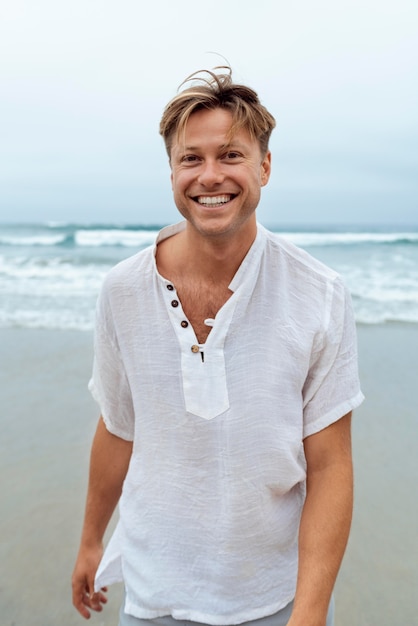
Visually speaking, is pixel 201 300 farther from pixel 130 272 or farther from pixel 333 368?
pixel 333 368

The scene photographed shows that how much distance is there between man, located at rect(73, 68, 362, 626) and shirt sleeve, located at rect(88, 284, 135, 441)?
0.01m

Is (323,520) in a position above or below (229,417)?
below

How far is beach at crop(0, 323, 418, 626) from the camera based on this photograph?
10.5 feet

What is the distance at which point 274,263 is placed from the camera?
1790 mm

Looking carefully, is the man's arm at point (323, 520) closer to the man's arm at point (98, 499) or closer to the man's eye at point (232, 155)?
the man's arm at point (98, 499)

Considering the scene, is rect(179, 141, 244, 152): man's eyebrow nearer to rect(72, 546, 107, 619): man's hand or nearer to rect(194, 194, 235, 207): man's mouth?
rect(194, 194, 235, 207): man's mouth

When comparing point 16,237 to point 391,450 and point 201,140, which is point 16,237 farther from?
point 201,140

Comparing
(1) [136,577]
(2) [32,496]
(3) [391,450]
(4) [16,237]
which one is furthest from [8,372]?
(4) [16,237]

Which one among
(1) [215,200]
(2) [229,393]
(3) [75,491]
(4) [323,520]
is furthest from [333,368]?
(3) [75,491]

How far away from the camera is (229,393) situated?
5.59 feet

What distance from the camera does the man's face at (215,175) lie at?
164 centimetres

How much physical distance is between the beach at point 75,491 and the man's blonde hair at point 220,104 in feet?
7.91

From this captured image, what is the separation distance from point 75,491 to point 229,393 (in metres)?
2.85

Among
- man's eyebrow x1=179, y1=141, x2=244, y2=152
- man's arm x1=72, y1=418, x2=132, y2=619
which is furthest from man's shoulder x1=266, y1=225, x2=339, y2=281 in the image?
man's arm x1=72, y1=418, x2=132, y2=619
